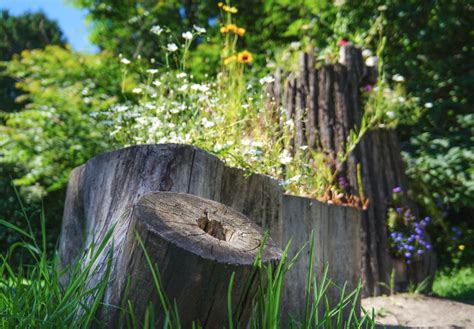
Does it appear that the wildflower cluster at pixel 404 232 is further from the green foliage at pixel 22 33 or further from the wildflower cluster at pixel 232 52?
the green foliage at pixel 22 33

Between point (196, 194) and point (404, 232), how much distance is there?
3219 millimetres

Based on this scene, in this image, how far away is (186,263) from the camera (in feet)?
6.43

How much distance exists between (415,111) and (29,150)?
487 centimetres

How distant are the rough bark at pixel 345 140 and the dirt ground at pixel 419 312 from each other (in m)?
0.24

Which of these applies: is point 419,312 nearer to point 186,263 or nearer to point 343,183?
point 343,183

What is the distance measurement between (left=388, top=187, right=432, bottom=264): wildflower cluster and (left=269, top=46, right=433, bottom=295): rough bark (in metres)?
0.09

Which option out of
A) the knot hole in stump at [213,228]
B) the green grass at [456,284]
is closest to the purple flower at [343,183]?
the green grass at [456,284]

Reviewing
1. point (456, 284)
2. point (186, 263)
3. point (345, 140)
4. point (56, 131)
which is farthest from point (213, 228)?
point (56, 131)

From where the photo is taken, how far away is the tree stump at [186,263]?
1.97 metres

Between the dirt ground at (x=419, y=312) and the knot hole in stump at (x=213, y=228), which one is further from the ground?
the knot hole in stump at (x=213, y=228)

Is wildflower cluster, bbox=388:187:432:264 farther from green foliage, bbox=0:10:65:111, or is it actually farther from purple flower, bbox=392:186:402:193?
green foliage, bbox=0:10:65:111

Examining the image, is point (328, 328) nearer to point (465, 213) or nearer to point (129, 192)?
point (129, 192)

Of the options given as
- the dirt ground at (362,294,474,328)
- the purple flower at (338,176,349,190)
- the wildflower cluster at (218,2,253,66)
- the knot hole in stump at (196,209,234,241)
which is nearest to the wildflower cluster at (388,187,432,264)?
the dirt ground at (362,294,474,328)

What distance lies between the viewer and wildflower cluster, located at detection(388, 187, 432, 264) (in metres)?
5.39
